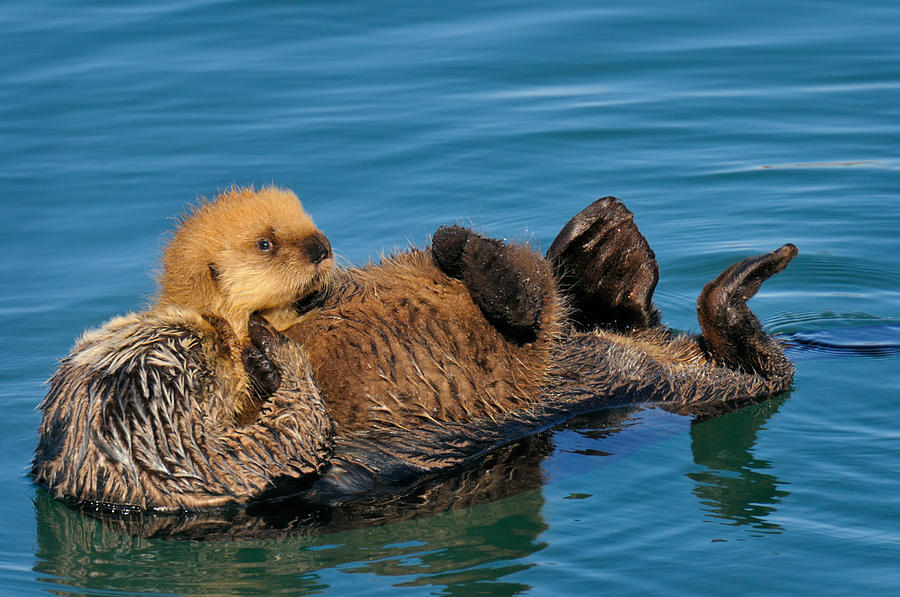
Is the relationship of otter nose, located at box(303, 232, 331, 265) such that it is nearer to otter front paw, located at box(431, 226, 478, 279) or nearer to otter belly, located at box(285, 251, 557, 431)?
otter belly, located at box(285, 251, 557, 431)

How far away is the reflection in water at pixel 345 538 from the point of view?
3.82m

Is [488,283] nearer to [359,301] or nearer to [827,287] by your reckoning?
[359,301]

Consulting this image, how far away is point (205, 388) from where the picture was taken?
3.93 meters

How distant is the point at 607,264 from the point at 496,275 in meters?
0.99

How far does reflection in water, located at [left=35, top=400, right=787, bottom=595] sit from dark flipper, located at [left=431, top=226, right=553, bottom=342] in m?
0.56

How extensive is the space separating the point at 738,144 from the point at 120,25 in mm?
5307

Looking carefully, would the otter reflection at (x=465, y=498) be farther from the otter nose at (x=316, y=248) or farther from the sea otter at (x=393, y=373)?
the otter nose at (x=316, y=248)

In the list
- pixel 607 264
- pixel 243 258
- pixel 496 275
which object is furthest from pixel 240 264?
pixel 607 264

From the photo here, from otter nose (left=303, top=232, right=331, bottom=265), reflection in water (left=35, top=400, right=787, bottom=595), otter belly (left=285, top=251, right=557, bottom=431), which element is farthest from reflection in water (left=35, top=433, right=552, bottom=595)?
otter nose (left=303, top=232, right=331, bottom=265)

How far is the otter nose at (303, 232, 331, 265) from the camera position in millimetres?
3943

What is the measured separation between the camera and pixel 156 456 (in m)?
3.83

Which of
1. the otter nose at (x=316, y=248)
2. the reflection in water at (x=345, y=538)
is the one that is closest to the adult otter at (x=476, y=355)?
the reflection in water at (x=345, y=538)

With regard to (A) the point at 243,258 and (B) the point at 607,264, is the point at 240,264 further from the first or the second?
(B) the point at 607,264

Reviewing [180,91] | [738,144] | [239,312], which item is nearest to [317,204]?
[180,91]
